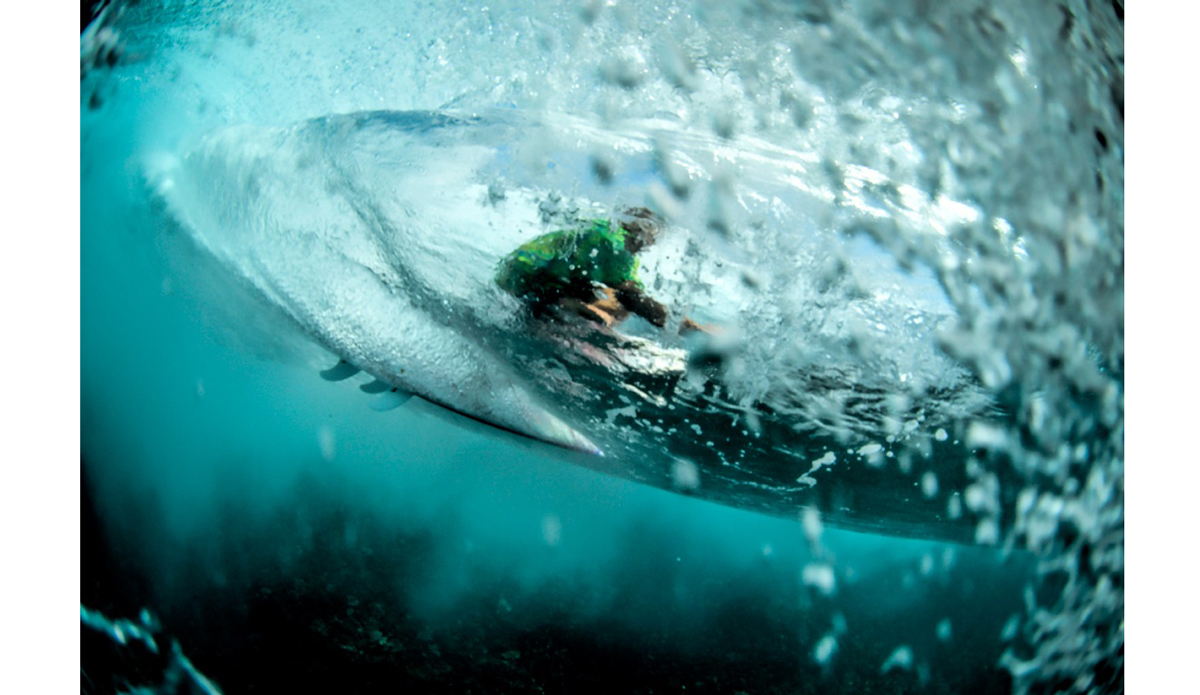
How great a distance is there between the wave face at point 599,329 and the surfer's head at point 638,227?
0.5 inches

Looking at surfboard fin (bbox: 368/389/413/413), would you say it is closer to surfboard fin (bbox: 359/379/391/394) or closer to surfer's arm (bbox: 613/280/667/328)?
surfboard fin (bbox: 359/379/391/394)

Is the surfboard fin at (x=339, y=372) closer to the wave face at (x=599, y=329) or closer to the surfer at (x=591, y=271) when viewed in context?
the wave face at (x=599, y=329)

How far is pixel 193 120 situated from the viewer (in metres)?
0.87

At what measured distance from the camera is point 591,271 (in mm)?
753

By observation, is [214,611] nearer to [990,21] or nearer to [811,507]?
[811,507]

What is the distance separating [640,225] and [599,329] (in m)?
0.10

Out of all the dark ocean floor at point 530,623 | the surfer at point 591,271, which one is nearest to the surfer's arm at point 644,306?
the surfer at point 591,271

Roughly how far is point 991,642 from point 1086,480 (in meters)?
0.22

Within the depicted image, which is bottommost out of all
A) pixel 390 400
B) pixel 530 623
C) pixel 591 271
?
pixel 530 623

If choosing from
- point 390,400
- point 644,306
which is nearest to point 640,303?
point 644,306

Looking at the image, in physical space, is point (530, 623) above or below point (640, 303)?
below

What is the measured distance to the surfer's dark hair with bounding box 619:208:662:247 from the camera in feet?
2.43

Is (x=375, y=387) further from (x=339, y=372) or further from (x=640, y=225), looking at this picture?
(x=640, y=225)

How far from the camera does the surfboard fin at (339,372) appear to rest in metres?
0.80
